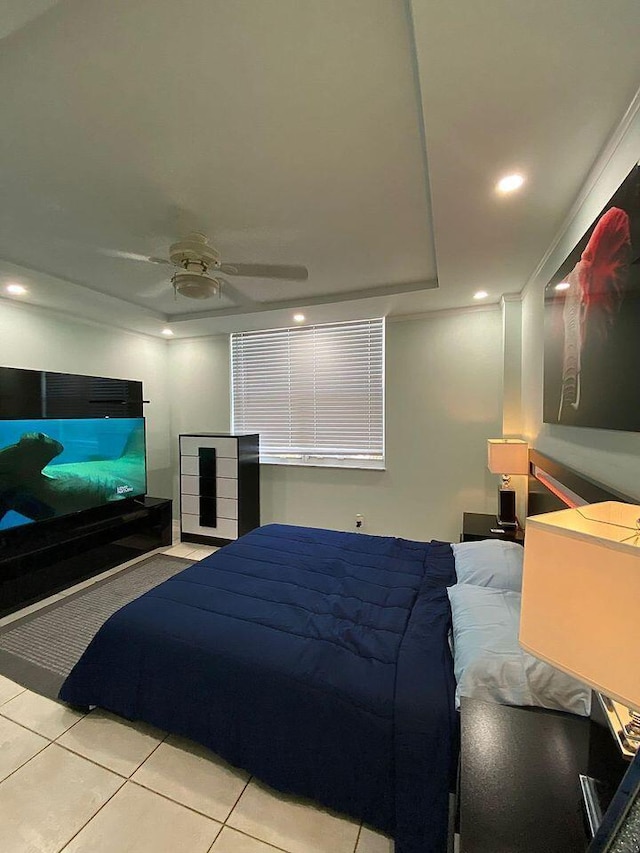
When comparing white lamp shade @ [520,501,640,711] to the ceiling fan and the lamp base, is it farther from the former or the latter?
the lamp base

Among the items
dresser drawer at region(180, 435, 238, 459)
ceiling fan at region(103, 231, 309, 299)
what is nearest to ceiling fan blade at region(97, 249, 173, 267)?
ceiling fan at region(103, 231, 309, 299)

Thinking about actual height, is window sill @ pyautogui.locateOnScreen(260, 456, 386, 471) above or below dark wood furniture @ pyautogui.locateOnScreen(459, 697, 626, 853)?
above

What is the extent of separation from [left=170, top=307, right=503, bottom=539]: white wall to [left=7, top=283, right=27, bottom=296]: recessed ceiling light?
3.04m

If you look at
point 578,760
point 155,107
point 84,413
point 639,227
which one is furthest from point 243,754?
Answer: point 84,413

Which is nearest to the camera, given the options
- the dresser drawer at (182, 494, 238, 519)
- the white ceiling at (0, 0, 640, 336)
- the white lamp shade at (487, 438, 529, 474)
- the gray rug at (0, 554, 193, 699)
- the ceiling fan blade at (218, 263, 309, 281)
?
the white ceiling at (0, 0, 640, 336)

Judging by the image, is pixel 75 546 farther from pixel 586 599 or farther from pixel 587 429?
pixel 587 429

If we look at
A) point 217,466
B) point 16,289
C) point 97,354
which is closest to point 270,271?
point 16,289

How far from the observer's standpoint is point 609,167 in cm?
139

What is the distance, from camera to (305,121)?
138 centimetres

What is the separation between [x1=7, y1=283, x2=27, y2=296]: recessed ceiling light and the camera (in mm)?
2938

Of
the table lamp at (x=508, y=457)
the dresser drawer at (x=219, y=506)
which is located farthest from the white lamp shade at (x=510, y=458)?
the dresser drawer at (x=219, y=506)

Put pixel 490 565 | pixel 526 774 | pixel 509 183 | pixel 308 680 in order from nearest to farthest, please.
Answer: pixel 526 774 < pixel 308 680 < pixel 509 183 < pixel 490 565

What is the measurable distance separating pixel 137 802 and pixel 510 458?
283cm

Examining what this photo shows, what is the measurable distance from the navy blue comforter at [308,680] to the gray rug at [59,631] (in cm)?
50
